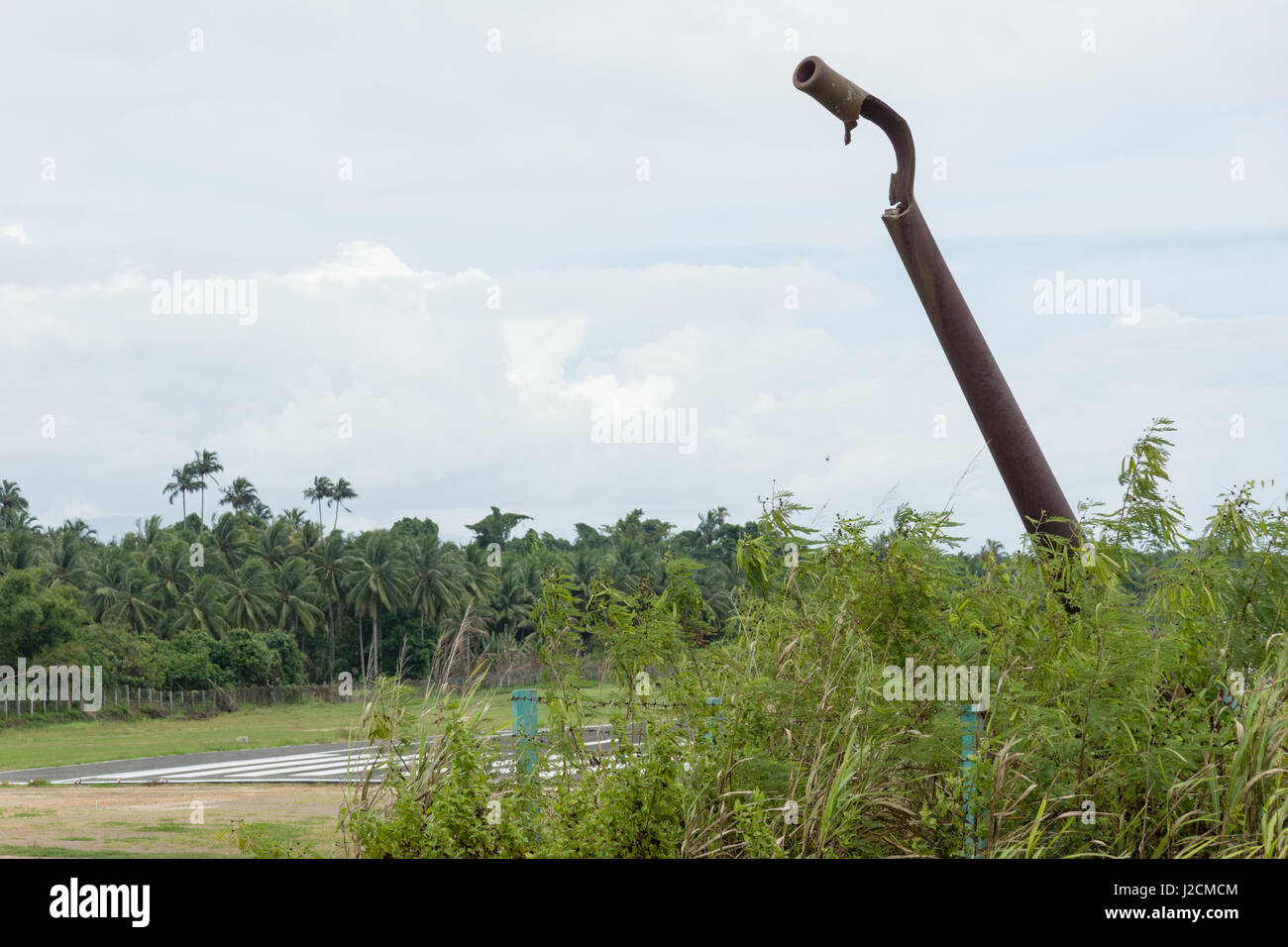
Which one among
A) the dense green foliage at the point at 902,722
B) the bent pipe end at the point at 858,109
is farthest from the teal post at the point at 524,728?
the bent pipe end at the point at 858,109

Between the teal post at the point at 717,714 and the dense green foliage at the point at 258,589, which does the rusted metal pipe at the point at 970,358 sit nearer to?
the teal post at the point at 717,714

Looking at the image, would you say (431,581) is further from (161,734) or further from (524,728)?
(524,728)

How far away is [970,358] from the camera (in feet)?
18.6

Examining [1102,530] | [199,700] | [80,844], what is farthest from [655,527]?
[1102,530]

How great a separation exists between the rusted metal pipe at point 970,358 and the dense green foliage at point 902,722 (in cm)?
43

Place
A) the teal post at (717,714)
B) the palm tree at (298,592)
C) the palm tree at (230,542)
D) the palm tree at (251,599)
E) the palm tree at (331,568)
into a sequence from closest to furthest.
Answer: the teal post at (717,714)
the palm tree at (331,568)
the palm tree at (298,592)
the palm tree at (251,599)
the palm tree at (230,542)

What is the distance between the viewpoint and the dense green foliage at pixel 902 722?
398 centimetres

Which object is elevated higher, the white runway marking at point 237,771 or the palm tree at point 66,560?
the palm tree at point 66,560

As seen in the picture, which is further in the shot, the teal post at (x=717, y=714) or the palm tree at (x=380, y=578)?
the palm tree at (x=380, y=578)

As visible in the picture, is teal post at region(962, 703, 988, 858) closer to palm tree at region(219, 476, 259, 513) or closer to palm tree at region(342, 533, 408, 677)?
palm tree at region(342, 533, 408, 677)

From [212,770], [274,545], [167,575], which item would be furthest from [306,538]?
[212,770]

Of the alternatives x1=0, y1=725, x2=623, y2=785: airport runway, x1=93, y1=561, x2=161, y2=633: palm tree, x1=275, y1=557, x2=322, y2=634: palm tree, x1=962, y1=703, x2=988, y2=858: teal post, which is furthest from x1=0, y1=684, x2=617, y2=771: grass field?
x1=962, y1=703, x2=988, y2=858: teal post

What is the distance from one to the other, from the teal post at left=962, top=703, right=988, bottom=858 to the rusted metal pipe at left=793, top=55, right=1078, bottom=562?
1622 millimetres
